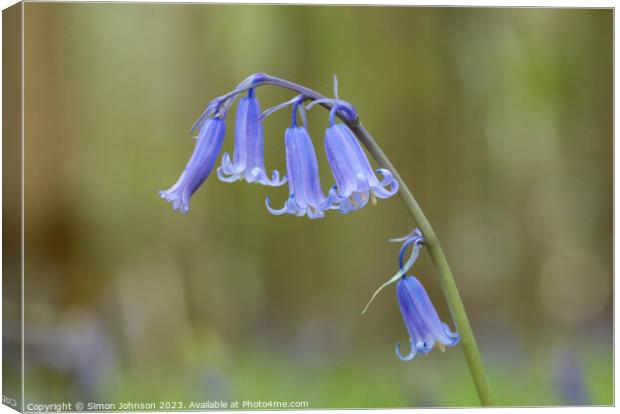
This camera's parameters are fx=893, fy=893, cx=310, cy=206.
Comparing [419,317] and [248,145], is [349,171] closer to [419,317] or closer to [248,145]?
[248,145]

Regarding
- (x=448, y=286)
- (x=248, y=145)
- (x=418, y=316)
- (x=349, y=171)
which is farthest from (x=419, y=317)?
(x=248, y=145)

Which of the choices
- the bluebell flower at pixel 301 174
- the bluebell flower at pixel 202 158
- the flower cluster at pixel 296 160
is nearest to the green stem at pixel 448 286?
the flower cluster at pixel 296 160

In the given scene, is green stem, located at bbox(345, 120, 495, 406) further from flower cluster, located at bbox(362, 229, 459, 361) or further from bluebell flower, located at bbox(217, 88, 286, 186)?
bluebell flower, located at bbox(217, 88, 286, 186)

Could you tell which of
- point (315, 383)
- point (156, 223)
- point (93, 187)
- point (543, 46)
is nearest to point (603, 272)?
point (543, 46)

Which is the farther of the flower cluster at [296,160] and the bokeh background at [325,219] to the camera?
the bokeh background at [325,219]

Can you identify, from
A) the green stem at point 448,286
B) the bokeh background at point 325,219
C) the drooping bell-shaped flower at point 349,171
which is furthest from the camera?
the bokeh background at point 325,219

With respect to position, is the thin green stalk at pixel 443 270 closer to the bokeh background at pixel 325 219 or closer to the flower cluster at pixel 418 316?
the flower cluster at pixel 418 316
